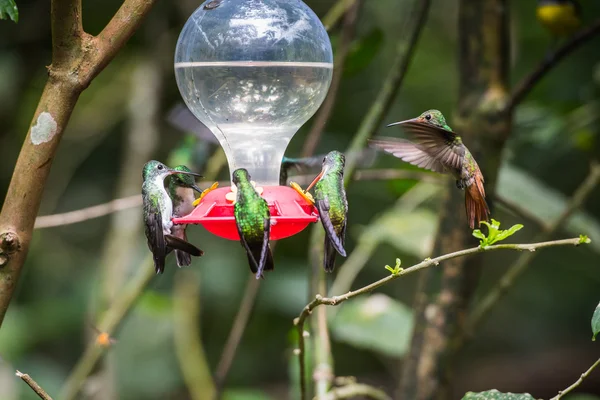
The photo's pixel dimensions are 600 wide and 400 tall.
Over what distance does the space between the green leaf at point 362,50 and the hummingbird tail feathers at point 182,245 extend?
6.04ft

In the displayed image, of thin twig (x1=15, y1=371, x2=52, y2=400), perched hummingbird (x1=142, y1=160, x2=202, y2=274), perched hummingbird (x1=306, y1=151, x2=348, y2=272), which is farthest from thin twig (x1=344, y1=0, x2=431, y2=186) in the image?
thin twig (x1=15, y1=371, x2=52, y2=400)

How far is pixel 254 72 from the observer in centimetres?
240

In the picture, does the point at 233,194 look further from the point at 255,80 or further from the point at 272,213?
the point at 255,80

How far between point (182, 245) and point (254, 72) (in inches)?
26.5

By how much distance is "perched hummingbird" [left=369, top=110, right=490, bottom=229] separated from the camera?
2424 mm

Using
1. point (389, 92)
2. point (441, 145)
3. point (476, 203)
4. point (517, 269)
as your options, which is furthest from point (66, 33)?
point (517, 269)

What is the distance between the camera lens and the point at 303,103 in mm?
2535

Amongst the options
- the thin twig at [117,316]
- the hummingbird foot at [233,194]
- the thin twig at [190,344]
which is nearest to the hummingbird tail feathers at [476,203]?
the hummingbird foot at [233,194]

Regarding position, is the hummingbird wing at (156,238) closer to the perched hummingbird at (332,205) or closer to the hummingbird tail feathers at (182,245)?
the hummingbird tail feathers at (182,245)

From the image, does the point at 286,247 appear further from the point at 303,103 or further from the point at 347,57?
the point at 303,103

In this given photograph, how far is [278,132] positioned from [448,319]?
1.12 meters

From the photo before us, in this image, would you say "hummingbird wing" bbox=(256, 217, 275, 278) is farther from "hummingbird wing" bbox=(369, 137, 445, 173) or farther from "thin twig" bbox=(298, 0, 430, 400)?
"thin twig" bbox=(298, 0, 430, 400)

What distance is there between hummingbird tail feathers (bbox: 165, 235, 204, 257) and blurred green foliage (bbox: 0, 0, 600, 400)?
74.9 inches

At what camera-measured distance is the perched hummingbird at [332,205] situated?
195 centimetres
